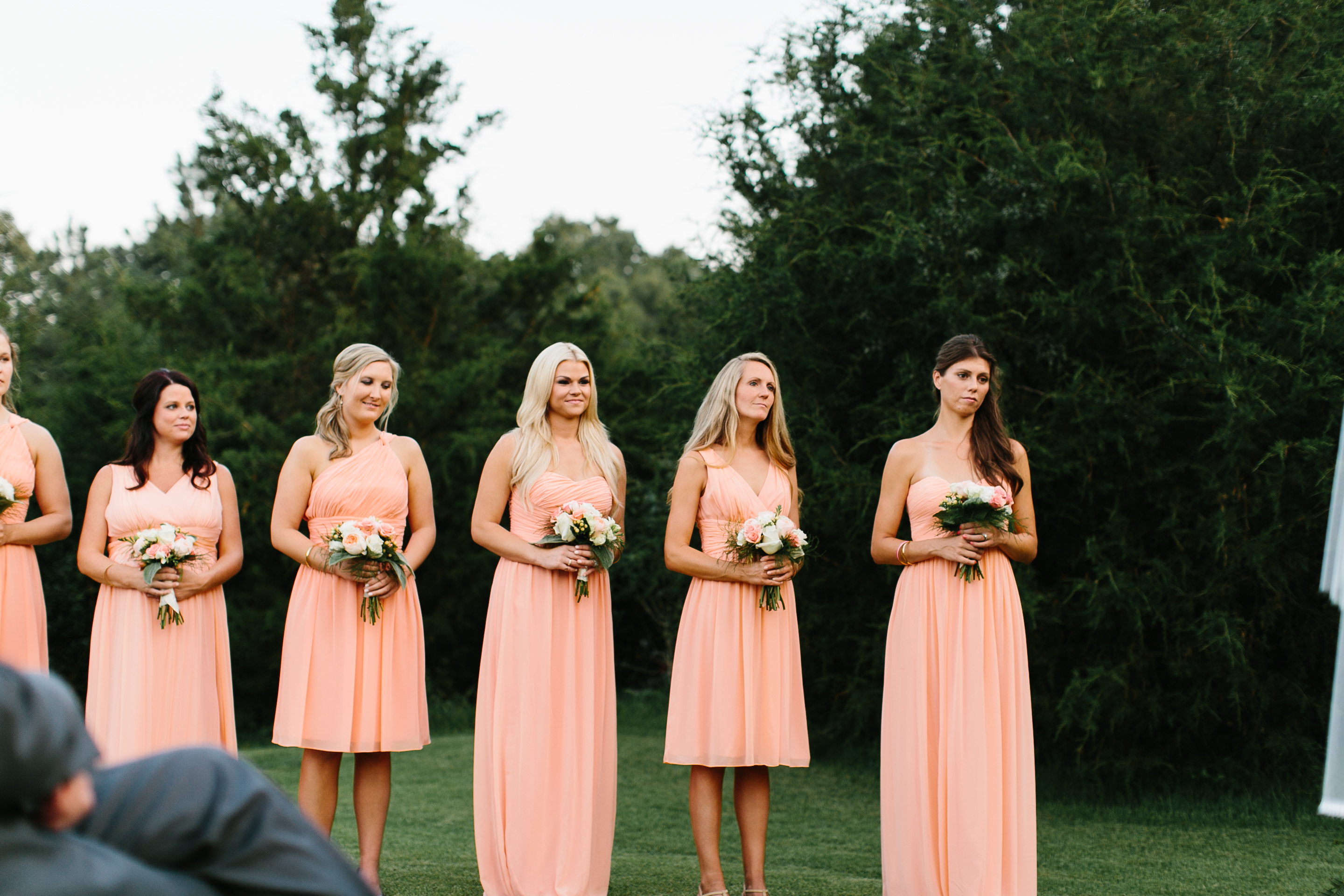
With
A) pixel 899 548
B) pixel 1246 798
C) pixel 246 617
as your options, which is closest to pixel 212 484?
pixel 899 548

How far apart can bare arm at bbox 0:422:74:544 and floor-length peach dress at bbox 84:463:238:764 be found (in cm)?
29

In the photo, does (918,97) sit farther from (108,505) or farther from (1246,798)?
(108,505)

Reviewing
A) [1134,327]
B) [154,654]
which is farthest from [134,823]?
[1134,327]

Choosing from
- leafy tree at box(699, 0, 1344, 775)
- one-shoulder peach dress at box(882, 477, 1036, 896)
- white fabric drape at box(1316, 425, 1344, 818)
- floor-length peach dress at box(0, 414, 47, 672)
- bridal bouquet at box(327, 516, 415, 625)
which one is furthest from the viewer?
leafy tree at box(699, 0, 1344, 775)

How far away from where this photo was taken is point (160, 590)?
5500mm

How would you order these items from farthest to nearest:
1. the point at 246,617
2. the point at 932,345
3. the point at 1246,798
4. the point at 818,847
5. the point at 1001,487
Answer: the point at 246,617, the point at 932,345, the point at 1246,798, the point at 818,847, the point at 1001,487

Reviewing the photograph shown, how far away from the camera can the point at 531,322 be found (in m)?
17.5

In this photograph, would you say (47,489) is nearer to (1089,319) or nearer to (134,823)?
(134,823)

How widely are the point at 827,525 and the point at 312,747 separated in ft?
17.6

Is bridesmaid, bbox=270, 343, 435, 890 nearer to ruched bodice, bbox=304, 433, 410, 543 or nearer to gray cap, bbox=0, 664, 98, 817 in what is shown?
ruched bodice, bbox=304, 433, 410, 543

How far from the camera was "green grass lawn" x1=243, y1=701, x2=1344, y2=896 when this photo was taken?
6281 millimetres

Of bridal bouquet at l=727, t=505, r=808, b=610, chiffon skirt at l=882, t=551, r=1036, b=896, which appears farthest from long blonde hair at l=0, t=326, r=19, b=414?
chiffon skirt at l=882, t=551, r=1036, b=896

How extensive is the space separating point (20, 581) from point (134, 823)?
389 centimetres

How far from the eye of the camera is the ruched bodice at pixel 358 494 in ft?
18.3
